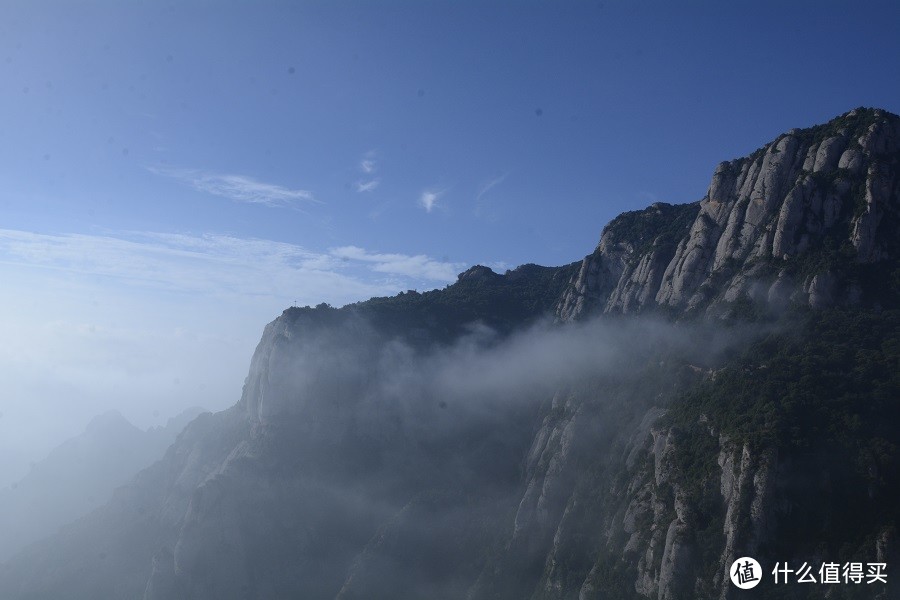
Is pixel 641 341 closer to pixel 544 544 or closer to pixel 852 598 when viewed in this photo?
pixel 544 544

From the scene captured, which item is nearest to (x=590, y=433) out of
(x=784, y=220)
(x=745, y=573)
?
(x=745, y=573)

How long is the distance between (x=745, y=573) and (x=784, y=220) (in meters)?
52.7

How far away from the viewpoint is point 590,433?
339 ft

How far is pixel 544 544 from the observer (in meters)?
97.4

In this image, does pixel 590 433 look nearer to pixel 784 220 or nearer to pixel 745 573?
pixel 745 573

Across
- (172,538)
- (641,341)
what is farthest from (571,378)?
(172,538)

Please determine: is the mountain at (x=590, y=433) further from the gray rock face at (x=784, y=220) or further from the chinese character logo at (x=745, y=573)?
the chinese character logo at (x=745, y=573)

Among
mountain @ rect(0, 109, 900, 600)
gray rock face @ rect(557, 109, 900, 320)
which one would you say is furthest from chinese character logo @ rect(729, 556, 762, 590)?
gray rock face @ rect(557, 109, 900, 320)

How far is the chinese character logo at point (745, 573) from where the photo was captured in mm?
67188

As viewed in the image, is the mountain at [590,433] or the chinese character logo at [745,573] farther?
the mountain at [590,433]

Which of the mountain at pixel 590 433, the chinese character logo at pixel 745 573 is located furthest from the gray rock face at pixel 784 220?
the chinese character logo at pixel 745 573

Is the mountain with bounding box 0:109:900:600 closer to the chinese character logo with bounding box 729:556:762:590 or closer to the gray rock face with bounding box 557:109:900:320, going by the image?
the gray rock face with bounding box 557:109:900:320

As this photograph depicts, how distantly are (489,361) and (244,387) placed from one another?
5682 centimetres

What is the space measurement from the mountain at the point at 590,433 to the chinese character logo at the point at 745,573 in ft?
3.08
